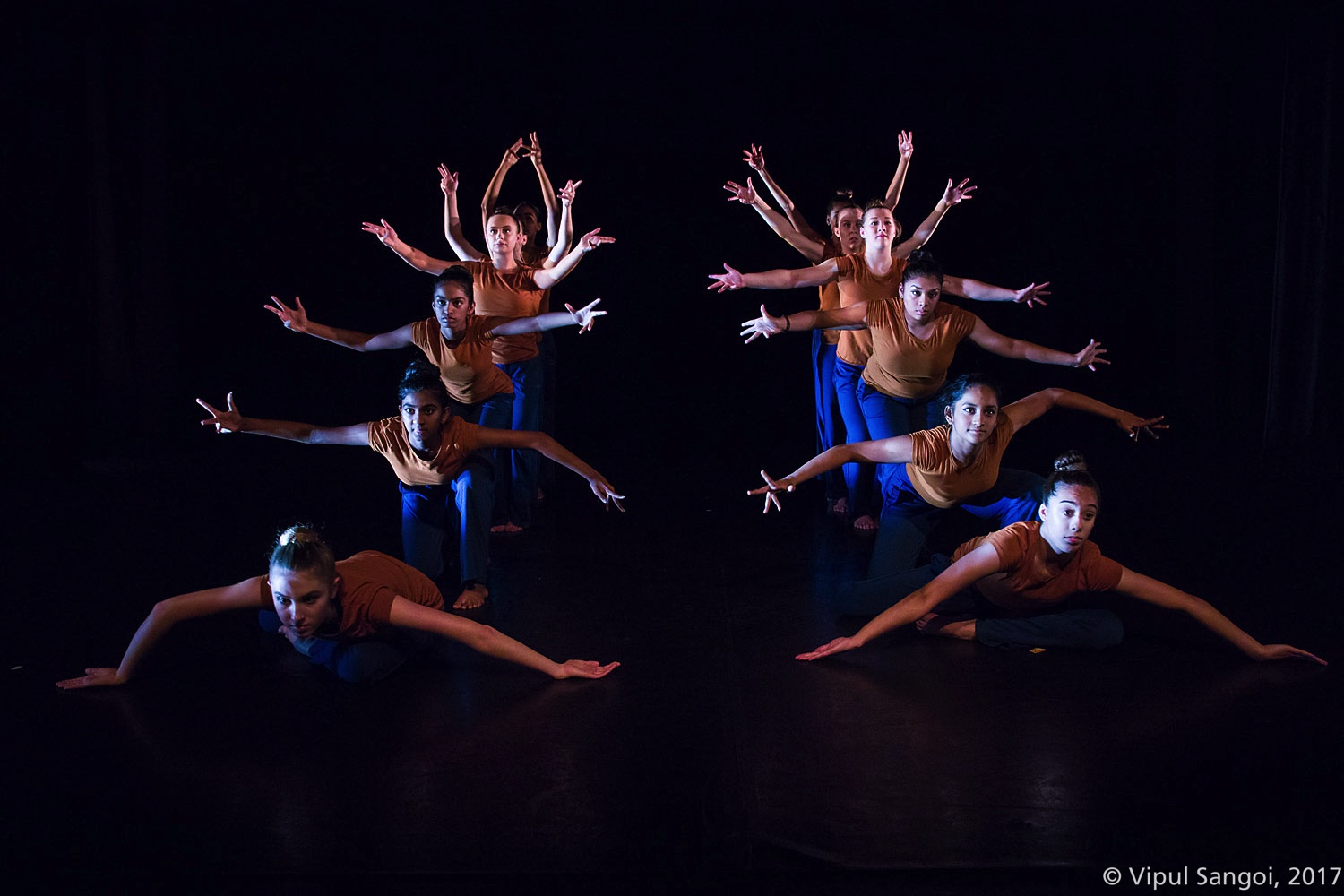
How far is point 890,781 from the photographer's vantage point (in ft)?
8.00

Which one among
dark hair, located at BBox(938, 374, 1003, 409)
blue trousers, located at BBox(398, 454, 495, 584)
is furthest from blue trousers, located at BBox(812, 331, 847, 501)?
blue trousers, located at BBox(398, 454, 495, 584)

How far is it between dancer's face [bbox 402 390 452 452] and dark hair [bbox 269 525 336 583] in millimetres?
767

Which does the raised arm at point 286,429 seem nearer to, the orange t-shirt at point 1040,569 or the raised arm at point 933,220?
the orange t-shirt at point 1040,569

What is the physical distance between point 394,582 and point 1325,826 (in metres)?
2.29

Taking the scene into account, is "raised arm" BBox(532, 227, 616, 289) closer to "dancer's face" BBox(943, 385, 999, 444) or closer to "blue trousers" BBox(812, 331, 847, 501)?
"blue trousers" BBox(812, 331, 847, 501)

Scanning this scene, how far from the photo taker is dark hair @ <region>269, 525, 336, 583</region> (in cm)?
272

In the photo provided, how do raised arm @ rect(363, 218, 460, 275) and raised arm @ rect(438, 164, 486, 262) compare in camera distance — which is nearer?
raised arm @ rect(363, 218, 460, 275)

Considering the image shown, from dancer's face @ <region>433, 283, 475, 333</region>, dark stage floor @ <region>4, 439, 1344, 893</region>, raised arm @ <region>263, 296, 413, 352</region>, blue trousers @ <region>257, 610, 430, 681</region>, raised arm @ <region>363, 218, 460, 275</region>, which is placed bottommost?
dark stage floor @ <region>4, 439, 1344, 893</region>

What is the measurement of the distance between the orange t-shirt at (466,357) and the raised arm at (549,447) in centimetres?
56

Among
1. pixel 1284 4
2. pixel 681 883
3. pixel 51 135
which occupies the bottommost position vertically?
pixel 681 883

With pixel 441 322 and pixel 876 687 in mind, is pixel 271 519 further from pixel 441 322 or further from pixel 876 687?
pixel 876 687

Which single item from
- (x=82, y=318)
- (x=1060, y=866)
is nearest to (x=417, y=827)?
(x=1060, y=866)

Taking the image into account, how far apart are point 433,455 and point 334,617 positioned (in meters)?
0.86

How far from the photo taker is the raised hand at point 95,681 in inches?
116
